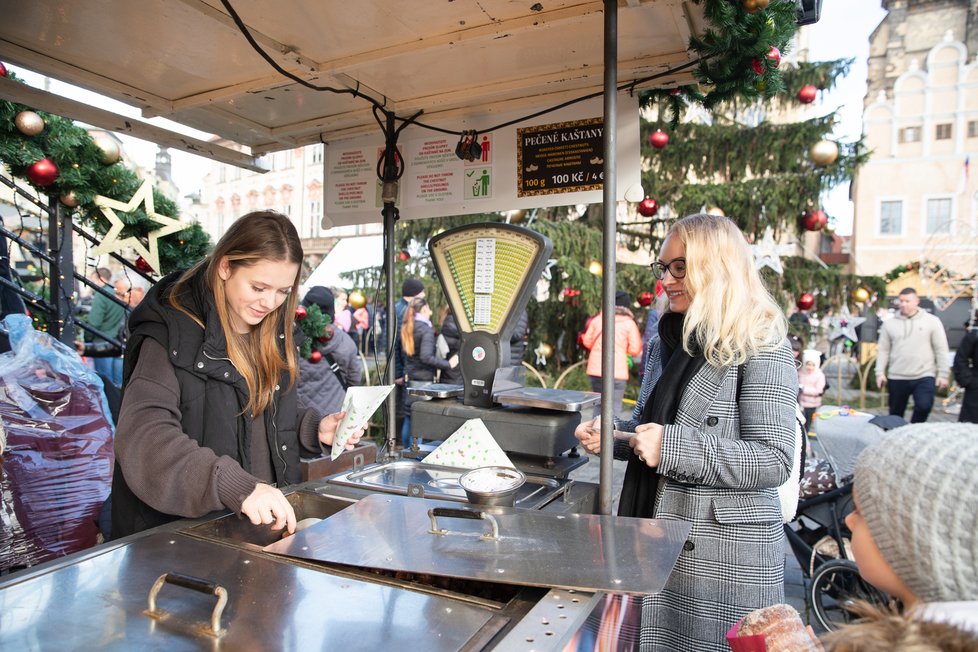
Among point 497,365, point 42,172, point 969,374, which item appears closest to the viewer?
point 497,365

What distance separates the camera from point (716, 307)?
6.01 ft

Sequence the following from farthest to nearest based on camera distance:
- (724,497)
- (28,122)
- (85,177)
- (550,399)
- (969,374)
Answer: (969,374), (85,177), (28,122), (550,399), (724,497)

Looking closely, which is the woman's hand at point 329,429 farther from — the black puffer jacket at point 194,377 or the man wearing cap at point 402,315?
the man wearing cap at point 402,315

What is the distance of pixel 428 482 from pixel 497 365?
51cm

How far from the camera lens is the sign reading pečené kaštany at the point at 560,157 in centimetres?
227

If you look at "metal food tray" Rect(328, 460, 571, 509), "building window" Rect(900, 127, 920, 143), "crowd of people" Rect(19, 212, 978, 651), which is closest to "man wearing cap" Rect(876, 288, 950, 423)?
"crowd of people" Rect(19, 212, 978, 651)

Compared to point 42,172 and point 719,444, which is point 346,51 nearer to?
point 719,444

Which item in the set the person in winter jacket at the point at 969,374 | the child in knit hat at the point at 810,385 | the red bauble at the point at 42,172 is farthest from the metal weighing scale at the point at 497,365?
the person in winter jacket at the point at 969,374

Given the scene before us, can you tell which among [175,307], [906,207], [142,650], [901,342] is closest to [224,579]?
[142,650]

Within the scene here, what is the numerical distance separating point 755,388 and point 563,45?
47.2 inches

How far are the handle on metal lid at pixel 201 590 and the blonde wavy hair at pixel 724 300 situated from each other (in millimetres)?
1381

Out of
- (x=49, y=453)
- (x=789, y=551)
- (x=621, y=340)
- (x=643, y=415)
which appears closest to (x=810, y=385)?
(x=621, y=340)

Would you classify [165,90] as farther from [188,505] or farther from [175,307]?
[188,505]

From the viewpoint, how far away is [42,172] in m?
3.41
